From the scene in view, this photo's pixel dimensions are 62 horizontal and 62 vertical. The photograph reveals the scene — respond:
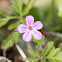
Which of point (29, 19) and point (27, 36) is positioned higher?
point (29, 19)

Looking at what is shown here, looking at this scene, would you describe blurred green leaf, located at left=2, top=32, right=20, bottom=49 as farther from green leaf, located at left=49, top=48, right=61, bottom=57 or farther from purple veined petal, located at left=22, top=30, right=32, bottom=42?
green leaf, located at left=49, top=48, right=61, bottom=57

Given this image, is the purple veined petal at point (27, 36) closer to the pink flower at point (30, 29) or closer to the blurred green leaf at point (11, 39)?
the pink flower at point (30, 29)

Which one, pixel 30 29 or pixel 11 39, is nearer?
pixel 30 29

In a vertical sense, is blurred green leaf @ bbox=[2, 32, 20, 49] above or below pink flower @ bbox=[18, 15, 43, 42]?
below

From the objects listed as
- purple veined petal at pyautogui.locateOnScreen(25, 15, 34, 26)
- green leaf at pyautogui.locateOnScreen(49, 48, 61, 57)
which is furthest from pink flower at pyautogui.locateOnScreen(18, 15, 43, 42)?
green leaf at pyautogui.locateOnScreen(49, 48, 61, 57)

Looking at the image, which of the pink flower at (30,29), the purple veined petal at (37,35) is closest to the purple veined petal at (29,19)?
the pink flower at (30,29)

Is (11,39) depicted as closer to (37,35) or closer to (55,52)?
(37,35)

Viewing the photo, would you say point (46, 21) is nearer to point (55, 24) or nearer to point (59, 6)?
point (55, 24)

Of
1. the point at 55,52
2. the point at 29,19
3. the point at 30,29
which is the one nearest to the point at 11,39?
the point at 30,29

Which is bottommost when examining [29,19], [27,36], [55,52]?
[55,52]
